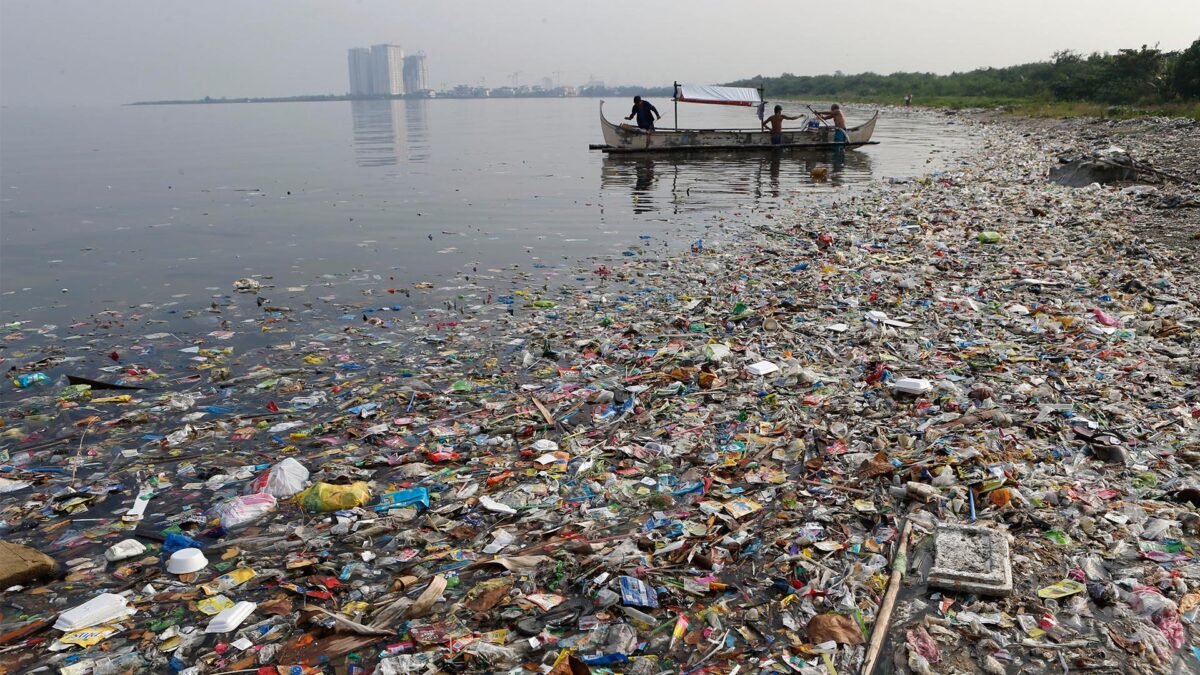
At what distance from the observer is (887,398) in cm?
531

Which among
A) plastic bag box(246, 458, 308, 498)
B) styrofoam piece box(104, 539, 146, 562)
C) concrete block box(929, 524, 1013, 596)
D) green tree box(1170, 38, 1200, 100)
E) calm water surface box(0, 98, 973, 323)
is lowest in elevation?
styrofoam piece box(104, 539, 146, 562)

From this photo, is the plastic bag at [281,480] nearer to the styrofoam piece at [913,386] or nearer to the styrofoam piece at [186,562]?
the styrofoam piece at [186,562]

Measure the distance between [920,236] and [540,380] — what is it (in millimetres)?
7017

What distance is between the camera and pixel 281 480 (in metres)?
4.58

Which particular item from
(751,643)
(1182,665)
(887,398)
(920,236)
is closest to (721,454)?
→ (887,398)

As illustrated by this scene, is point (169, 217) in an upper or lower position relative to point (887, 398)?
upper

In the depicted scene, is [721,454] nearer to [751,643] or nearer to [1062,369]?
[751,643]

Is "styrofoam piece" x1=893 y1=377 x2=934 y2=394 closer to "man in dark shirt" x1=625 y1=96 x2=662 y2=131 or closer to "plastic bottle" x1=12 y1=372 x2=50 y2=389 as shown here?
"plastic bottle" x1=12 y1=372 x2=50 y2=389

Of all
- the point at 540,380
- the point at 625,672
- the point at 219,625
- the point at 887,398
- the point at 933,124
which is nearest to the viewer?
the point at 625,672

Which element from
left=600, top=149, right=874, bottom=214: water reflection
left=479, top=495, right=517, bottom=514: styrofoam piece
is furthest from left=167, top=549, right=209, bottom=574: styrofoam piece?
left=600, top=149, right=874, bottom=214: water reflection

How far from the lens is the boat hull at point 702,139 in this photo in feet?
Result: 84.1

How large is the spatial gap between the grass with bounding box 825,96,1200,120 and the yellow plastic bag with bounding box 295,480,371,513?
28095 millimetres

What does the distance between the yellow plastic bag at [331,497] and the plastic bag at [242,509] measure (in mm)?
173

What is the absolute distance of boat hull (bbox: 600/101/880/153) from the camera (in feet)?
84.1
